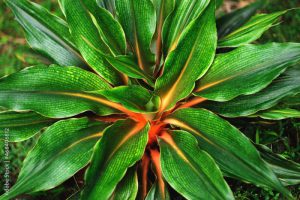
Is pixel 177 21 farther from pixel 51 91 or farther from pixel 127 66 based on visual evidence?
pixel 51 91

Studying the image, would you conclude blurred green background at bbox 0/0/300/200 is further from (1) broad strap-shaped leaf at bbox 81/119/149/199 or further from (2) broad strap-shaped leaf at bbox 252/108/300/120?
(1) broad strap-shaped leaf at bbox 81/119/149/199

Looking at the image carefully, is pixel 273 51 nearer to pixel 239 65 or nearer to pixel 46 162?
pixel 239 65

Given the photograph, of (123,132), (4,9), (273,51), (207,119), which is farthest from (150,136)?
(4,9)

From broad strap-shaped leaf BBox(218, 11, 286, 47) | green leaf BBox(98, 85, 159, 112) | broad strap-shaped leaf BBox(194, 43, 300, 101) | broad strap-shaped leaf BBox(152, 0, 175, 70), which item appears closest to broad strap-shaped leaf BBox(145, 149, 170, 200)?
green leaf BBox(98, 85, 159, 112)

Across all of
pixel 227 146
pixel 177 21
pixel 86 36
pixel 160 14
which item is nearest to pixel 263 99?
pixel 227 146

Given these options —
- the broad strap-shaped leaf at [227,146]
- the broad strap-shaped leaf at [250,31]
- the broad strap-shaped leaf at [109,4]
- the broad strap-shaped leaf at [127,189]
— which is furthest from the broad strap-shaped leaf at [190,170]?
the broad strap-shaped leaf at [109,4]

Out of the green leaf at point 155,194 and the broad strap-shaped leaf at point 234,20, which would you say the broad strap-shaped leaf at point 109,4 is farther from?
the green leaf at point 155,194
